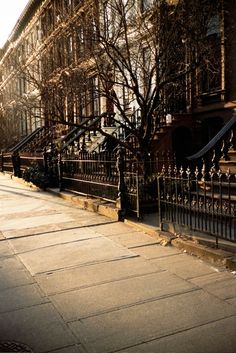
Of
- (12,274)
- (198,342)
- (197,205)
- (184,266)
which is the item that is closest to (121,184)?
(197,205)

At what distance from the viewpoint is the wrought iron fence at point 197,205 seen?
571cm

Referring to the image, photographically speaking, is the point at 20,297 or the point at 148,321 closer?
the point at 148,321

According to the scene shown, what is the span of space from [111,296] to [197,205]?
2394mm

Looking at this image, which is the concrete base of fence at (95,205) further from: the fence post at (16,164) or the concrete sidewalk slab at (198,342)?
the fence post at (16,164)

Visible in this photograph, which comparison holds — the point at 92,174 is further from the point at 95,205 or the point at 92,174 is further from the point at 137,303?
the point at 137,303

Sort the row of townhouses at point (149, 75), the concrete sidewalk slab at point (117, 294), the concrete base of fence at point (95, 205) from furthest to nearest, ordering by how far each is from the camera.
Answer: the row of townhouses at point (149, 75) → the concrete base of fence at point (95, 205) → the concrete sidewalk slab at point (117, 294)

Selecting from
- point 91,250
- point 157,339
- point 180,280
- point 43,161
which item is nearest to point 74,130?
point 43,161

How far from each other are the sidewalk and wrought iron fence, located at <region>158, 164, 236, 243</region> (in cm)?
52

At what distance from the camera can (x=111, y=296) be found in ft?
14.4

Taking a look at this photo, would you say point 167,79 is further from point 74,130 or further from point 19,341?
point 74,130

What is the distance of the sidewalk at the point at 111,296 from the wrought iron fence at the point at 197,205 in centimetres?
52

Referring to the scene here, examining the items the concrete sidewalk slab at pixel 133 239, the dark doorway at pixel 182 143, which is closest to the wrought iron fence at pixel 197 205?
the concrete sidewalk slab at pixel 133 239

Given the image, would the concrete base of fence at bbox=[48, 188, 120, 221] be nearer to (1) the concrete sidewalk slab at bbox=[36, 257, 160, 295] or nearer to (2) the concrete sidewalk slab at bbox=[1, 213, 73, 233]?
(2) the concrete sidewalk slab at bbox=[1, 213, 73, 233]

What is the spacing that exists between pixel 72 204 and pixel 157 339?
8.29 metres
